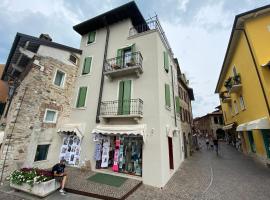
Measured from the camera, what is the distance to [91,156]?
974cm

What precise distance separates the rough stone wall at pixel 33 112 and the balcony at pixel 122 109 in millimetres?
3984

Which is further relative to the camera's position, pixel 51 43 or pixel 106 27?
pixel 106 27

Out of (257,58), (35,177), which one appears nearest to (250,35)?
(257,58)

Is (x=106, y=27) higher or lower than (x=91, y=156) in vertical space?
higher

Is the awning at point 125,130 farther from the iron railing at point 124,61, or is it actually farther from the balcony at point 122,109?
the iron railing at point 124,61

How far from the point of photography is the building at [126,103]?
841 centimetres

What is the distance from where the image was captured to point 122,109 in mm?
9578

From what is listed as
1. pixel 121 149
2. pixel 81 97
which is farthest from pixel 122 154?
pixel 81 97

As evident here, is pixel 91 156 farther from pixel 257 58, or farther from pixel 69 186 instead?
pixel 257 58

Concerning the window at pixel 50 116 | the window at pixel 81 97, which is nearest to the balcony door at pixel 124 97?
the window at pixel 81 97

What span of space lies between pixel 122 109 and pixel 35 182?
6.03m

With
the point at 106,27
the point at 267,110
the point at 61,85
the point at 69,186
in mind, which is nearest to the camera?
the point at 69,186

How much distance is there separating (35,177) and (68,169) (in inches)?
135

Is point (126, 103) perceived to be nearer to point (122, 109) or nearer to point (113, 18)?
point (122, 109)
